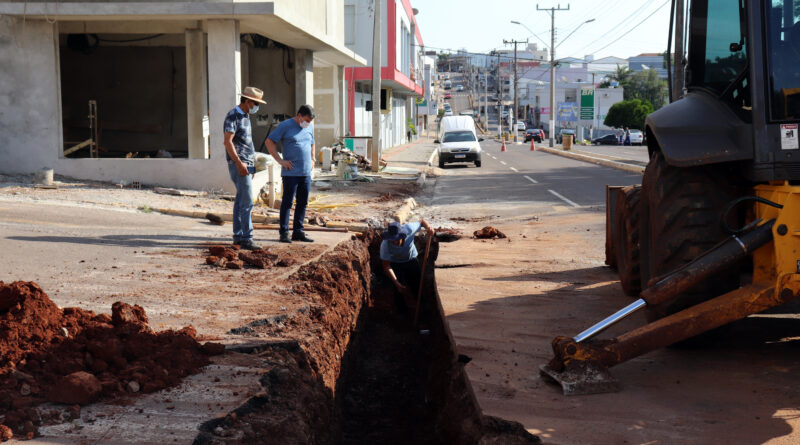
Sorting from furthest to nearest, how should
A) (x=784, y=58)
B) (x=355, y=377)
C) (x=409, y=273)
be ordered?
(x=409, y=273) < (x=355, y=377) < (x=784, y=58)

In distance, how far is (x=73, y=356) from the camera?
185 inches

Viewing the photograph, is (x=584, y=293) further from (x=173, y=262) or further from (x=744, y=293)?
(x=173, y=262)

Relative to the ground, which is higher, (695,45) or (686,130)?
(695,45)

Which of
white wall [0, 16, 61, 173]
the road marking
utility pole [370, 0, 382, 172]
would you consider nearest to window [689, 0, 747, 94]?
the road marking

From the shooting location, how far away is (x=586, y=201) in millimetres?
17422

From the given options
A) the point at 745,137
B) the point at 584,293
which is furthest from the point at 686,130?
the point at 584,293

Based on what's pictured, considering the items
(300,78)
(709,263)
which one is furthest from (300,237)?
(300,78)

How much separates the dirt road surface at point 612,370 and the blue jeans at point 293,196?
1920mm

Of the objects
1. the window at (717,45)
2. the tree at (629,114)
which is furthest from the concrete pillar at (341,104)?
the tree at (629,114)

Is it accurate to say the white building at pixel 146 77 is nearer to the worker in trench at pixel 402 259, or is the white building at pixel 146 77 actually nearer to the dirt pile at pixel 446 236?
the dirt pile at pixel 446 236

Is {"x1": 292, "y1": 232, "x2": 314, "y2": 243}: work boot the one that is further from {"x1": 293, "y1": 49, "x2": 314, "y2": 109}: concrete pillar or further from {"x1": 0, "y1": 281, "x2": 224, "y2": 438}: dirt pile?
{"x1": 293, "y1": 49, "x2": 314, "y2": 109}: concrete pillar

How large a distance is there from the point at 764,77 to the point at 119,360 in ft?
13.6

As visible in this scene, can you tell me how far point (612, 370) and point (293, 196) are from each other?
5.87 m

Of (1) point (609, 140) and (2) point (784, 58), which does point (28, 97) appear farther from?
(1) point (609, 140)
